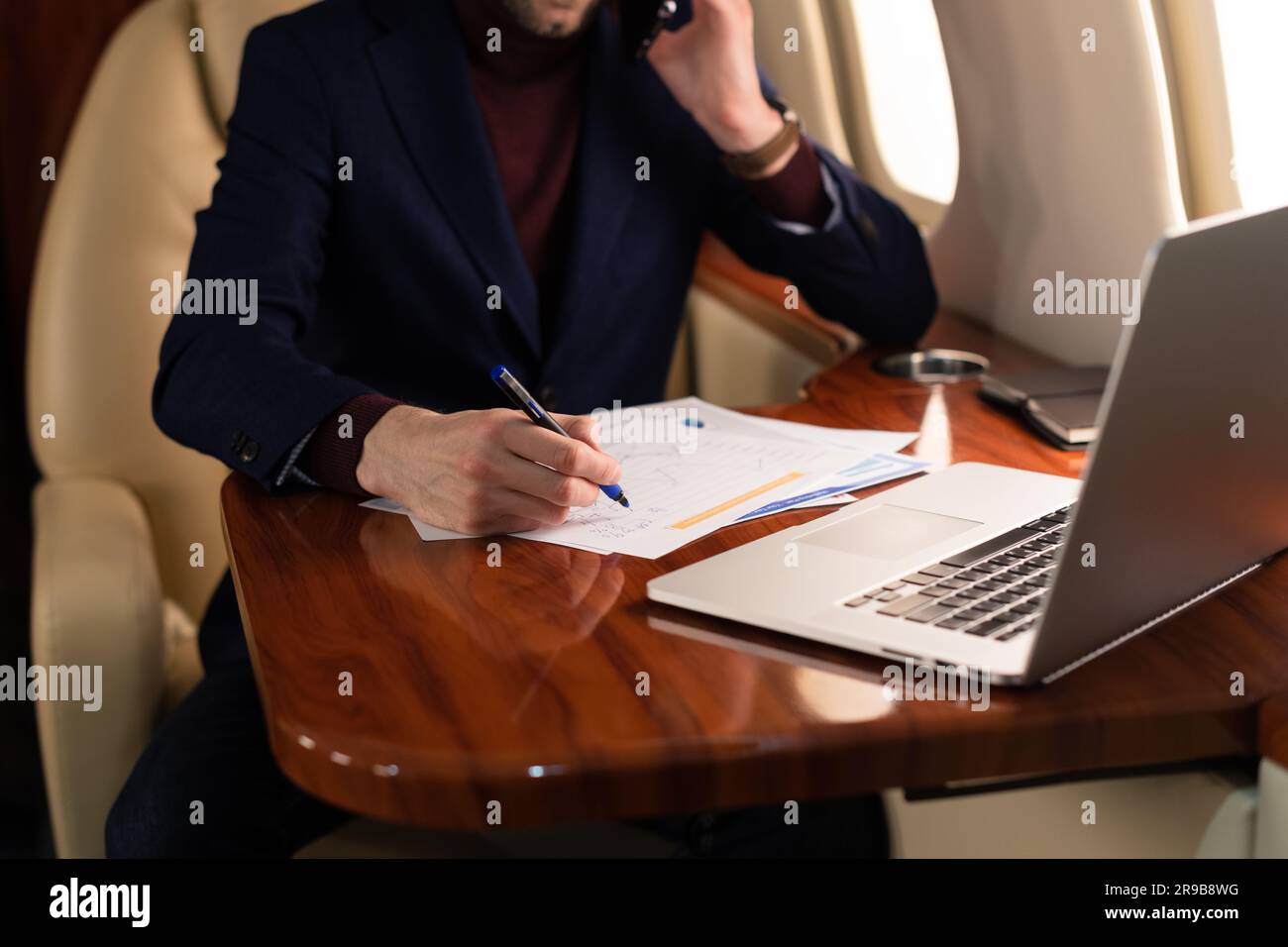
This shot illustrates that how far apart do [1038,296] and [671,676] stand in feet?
2.98

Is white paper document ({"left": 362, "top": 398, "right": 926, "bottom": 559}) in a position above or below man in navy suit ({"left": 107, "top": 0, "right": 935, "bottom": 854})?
below

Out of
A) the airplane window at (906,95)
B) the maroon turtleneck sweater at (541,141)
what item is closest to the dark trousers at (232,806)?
the maroon turtleneck sweater at (541,141)

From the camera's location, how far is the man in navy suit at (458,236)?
3.22 feet

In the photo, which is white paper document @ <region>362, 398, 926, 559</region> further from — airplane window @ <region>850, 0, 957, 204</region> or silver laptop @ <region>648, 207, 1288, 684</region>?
airplane window @ <region>850, 0, 957, 204</region>

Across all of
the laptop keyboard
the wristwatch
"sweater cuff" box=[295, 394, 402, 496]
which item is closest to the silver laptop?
the laptop keyboard

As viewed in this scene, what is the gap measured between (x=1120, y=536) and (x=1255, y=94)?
0.71 m

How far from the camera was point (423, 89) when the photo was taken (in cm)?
126

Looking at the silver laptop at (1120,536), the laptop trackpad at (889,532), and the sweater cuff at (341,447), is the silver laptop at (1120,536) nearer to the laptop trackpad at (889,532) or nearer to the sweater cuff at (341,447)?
the laptop trackpad at (889,532)

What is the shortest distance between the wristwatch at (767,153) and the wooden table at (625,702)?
0.64 metres

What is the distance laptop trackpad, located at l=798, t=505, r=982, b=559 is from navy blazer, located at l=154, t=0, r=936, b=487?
53 cm

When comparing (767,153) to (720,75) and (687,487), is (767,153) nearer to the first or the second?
(720,75)

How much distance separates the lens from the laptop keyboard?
0.64 meters

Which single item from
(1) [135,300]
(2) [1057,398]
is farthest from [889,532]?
(1) [135,300]
